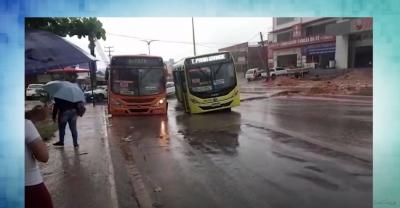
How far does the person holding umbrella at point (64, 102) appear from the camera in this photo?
365cm

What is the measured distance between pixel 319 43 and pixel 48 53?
2.59 metres

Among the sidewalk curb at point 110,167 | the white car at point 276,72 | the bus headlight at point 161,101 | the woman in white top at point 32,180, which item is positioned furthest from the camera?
the white car at point 276,72

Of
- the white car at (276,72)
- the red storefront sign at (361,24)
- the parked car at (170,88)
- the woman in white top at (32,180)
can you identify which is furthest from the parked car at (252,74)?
the woman in white top at (32,180)

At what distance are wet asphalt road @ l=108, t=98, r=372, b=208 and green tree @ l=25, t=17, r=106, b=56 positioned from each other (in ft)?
3.07

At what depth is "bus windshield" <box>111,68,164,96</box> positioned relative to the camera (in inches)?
164

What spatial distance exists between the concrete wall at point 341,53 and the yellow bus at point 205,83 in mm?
1015

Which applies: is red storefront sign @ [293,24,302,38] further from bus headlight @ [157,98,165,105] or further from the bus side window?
bus headlight @ [157,98,165,105]

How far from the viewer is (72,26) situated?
3.72 meters

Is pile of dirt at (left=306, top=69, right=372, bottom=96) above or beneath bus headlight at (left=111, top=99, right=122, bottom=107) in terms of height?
above

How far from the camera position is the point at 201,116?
4.82 meters

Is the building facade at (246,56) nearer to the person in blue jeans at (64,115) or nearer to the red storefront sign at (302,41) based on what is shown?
the red storefront sign at (302,41)

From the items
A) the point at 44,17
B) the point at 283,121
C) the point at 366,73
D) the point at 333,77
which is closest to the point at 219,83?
the point at 283,121

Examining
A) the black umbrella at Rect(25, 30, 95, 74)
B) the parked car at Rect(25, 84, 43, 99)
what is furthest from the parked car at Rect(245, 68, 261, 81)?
the parked car at Rect(25, 84, 43, 99)

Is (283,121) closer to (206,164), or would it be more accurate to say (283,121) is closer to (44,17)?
(206,164)
